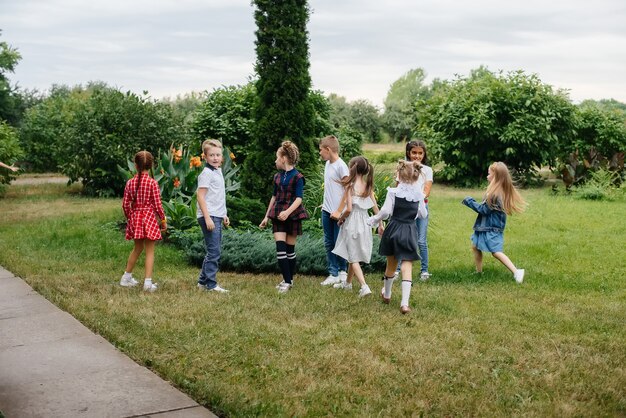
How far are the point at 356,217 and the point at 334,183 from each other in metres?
0.52

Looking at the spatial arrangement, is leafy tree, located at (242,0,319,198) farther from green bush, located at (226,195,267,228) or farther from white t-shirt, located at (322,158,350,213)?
white t-shirt, located at (322,158,350,213)

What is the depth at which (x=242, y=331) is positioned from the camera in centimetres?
630

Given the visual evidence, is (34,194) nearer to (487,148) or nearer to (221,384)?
(487,148)

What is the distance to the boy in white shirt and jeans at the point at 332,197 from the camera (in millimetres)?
8438

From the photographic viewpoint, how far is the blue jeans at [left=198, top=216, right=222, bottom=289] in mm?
8078

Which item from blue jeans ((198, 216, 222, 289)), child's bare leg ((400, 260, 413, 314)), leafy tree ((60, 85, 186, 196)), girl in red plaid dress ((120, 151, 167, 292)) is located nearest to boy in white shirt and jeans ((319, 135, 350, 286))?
blue jeans ((198, 216, 222, 289))

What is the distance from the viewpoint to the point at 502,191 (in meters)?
9.12

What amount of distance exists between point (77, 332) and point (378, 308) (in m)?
2.78

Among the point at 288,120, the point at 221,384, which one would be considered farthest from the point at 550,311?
the point at 288,120

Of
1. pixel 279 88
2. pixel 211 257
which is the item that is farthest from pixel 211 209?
pixel 279 88

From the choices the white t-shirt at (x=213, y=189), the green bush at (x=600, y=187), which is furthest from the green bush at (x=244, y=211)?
the green bush at (x=600, y=187)

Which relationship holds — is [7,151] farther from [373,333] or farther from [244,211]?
[373,333]

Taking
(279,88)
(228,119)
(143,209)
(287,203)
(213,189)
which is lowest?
(143,209)

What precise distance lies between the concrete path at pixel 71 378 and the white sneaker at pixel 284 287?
2239mm
